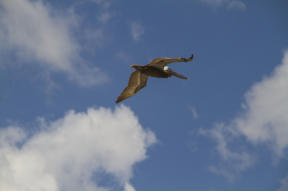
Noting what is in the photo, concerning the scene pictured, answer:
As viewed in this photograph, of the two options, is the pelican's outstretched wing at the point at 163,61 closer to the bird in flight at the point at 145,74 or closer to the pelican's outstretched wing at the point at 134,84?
the bird in flight at the point at 145,74

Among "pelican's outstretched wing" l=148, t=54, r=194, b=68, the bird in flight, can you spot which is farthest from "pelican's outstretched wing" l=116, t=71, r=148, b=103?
"pelican's outstretched wing" l=148, t=54, r=194, b=68

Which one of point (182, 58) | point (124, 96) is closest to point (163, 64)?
point (182, 58)

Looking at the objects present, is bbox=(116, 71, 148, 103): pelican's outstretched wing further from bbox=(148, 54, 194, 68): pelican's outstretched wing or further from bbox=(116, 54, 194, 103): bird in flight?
bbox=(148, 54, 194, 68): pelican's outstretched wing

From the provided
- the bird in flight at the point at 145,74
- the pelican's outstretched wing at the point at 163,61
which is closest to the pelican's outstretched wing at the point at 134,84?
the bird in flight at the point at 145,74

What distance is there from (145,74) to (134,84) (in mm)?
1385

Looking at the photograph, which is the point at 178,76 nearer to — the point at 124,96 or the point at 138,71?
the point at 138,71

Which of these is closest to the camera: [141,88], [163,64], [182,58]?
[182,58]

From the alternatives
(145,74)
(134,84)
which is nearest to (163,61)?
(145,74)

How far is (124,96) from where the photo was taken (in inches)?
987

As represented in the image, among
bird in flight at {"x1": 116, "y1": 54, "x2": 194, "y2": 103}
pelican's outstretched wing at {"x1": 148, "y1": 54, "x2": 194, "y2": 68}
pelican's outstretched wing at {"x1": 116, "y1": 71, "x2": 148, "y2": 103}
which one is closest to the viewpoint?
pelican's outstretched wing at {"x1": 148, "y1": 54, "x2": 194, "y2": 68}

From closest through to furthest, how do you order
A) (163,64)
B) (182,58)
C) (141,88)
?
(182,58) → (163,64) → (141,88)

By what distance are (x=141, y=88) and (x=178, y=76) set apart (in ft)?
11.9

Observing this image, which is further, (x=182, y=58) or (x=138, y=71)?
(x=138, y=71)

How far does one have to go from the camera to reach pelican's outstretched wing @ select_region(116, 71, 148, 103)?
25094mm
